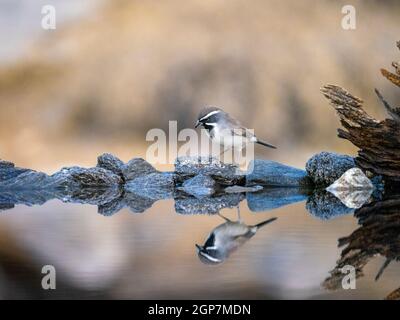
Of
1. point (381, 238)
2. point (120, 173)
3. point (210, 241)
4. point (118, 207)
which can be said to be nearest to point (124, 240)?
point (210, 241)

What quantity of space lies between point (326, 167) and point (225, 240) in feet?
11.6

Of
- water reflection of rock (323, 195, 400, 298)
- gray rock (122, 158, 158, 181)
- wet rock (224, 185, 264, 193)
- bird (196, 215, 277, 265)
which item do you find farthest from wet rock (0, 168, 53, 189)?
water reflection of rock (323, 195, 400, 298)

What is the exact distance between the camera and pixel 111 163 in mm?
7359

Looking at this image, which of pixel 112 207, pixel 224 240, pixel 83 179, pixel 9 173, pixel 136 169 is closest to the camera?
pixel 224 240

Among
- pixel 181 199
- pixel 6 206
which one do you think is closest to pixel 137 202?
pixel 181 199

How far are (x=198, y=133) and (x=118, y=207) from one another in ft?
9.90

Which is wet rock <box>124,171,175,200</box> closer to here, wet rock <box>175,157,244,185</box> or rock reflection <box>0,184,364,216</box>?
rock reflection <box>0,184,364,216</box>

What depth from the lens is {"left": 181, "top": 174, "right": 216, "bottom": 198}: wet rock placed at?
6.65 m

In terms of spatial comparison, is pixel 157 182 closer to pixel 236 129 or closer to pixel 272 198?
pixel 236 129

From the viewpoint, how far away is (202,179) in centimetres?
678

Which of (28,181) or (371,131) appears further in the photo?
(28,181)
